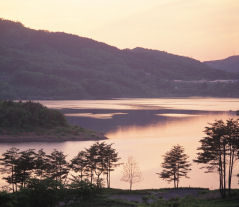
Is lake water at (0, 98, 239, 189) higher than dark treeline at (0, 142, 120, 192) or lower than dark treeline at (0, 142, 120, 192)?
lower

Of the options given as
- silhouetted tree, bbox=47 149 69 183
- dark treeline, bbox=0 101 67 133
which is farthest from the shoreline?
silhouetted tree, bbox=47 149 69 183

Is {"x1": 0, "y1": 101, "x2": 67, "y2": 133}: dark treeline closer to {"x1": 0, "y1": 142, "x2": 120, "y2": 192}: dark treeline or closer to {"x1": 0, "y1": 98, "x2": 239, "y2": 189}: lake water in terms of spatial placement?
{"x1": 0, "y1": 98, "x2": 239, "y2": 189}: lake water

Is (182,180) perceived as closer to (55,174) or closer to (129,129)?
(55,174)

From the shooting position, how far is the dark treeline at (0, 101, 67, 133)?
107m

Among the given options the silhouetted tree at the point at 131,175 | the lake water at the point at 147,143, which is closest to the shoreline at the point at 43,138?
the lake water at the point at 147,143

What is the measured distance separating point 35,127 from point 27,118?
12.8 feet

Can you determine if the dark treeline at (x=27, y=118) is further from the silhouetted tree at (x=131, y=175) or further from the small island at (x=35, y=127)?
the silhouetted tree at (x=131, y=175)

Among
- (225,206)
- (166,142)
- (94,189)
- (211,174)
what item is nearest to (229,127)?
(225,206)

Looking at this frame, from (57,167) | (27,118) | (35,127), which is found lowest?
(35,127)

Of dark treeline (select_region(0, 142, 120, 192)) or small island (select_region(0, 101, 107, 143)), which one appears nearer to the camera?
dark treeline (select_region(0, 142, 120, 192))

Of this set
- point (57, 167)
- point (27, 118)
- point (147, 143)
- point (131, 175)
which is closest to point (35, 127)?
point (27, 118)

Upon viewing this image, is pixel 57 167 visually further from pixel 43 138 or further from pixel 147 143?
pixel 43 138

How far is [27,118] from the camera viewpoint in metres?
110

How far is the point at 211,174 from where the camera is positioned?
60.8 m
